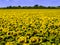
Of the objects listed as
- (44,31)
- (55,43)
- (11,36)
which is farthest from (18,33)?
(55,43)

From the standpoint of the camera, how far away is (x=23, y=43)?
20.4 feet

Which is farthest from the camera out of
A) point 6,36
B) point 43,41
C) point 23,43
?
point 6,36

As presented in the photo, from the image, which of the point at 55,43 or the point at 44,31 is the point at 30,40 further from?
the point at 44,31

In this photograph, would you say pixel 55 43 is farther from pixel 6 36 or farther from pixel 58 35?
pixel 6 36

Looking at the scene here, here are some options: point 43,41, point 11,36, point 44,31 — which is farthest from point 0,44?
point 44,31

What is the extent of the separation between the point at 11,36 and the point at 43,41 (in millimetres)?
987

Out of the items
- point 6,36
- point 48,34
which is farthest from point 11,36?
point 48,34

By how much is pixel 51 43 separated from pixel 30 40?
56 cm

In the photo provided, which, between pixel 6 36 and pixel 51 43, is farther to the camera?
pixel 6 36

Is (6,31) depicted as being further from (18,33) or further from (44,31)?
(44,31)

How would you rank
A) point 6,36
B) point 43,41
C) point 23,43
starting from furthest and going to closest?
point 6,36
point 43,41
point 23,43

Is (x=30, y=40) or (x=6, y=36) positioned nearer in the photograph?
(x=30, y=40)

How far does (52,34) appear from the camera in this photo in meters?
7.46

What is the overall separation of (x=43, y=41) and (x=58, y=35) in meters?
0.86
